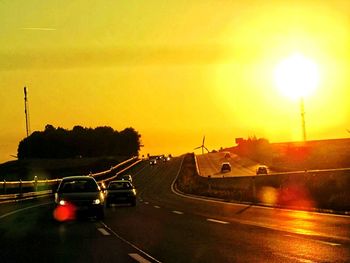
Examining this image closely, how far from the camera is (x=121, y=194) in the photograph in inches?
1511

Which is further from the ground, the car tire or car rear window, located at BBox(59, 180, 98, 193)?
car rear window, located at BBox(59, 180, 98, 193)

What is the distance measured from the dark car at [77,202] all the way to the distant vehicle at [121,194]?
11232 mm

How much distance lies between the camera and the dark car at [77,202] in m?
25.7

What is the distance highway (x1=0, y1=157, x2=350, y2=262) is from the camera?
13.9m

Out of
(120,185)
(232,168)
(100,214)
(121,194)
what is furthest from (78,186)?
(232,168)

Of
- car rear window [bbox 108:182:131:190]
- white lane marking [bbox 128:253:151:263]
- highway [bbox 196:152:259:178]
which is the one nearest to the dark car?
white lane marking [bbox 128:253:151:263]

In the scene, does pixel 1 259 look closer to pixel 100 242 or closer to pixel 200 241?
pixel 100 242

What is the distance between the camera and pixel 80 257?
14.3 metres

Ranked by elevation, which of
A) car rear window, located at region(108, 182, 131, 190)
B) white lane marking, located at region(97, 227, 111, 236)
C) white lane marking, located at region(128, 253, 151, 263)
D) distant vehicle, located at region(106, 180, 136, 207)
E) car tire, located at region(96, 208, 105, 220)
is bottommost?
white lane marking, located at region(128, 253, 151, 263)

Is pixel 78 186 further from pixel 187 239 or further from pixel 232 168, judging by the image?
pixel 232 168

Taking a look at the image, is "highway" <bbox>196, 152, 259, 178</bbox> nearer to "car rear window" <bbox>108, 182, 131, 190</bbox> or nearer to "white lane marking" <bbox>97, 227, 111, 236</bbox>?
"car rear window" <bbox>108, 182, 131, 190</bbox>

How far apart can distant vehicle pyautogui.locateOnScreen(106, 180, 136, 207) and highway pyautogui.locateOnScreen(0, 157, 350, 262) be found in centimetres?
1168

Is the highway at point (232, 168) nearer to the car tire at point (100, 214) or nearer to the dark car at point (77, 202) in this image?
the dark car at point (77, 202)

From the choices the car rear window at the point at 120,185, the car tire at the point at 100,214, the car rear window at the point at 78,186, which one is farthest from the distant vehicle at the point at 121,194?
the car tire at the point at 100,214
